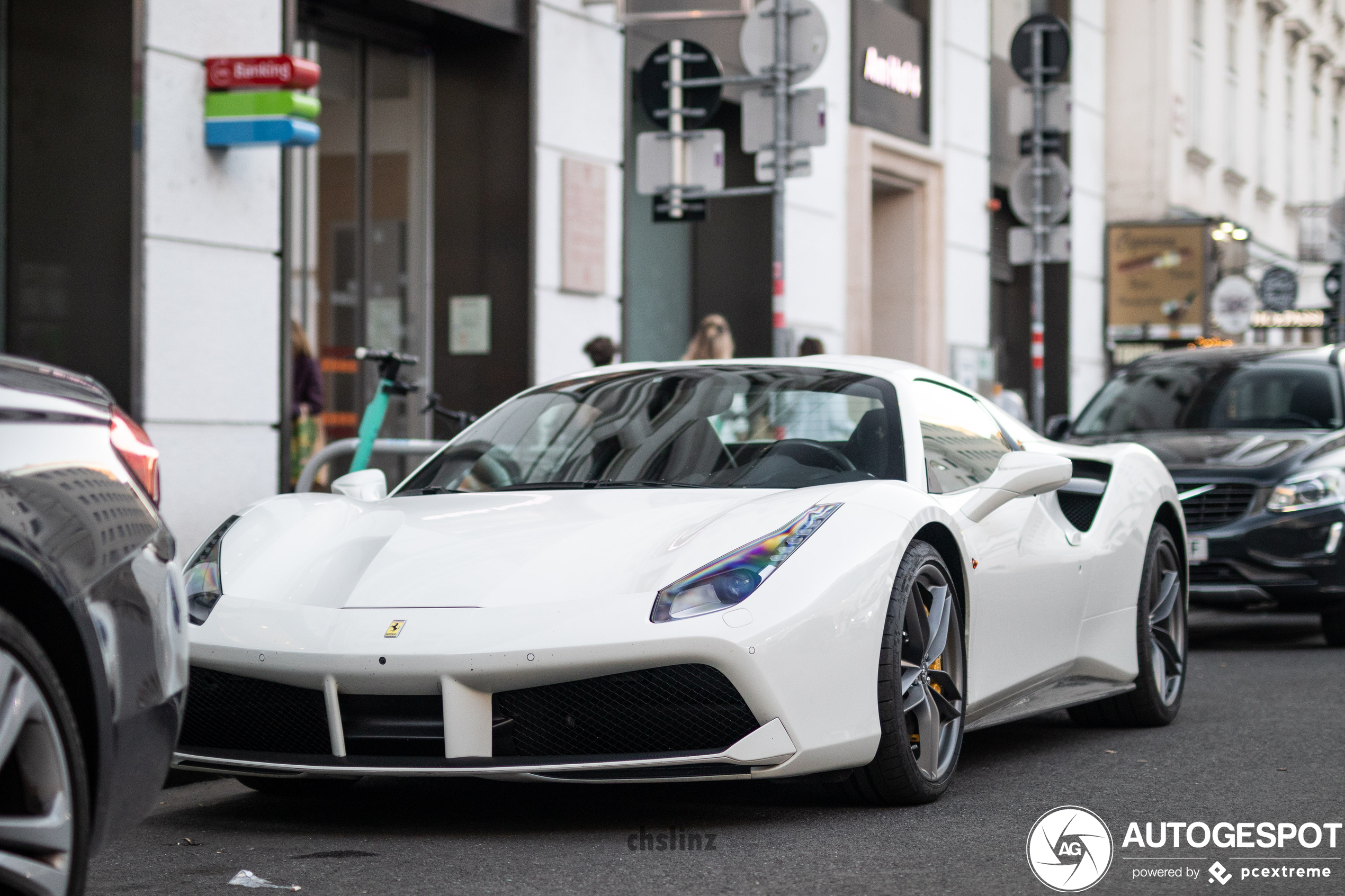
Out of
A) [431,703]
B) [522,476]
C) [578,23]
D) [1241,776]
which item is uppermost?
[578,23]

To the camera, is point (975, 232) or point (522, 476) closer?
point (522, 476)

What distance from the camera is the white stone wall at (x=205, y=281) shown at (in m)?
10.1

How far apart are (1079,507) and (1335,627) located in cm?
373

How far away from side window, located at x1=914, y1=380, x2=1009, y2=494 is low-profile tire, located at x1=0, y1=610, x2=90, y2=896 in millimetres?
2933

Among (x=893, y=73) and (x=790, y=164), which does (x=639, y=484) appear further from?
(x=893, y=73)

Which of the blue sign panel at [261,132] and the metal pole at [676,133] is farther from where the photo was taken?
the metal pole at [676,133]

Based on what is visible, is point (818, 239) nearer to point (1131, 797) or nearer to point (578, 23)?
point (578, 23)

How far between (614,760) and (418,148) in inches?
405

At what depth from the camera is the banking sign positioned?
1916 centimetres

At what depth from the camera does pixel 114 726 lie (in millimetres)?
3090

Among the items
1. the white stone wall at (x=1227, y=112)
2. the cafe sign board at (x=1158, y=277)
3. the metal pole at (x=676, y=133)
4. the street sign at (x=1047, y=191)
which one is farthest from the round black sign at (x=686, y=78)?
the white stone wall at (x=1227, y=112)

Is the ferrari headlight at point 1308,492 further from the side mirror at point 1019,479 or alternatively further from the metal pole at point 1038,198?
the metal pole at point 1038,198

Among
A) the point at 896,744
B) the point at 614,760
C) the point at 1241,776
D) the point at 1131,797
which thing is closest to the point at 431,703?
the point at 614,760
